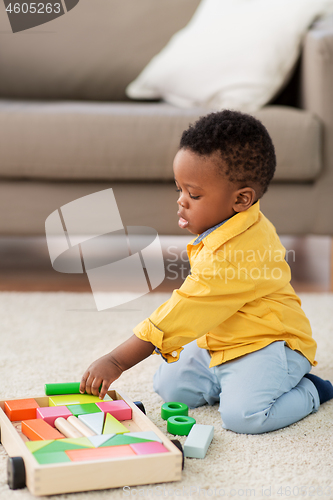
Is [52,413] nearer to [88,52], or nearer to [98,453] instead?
[98,453]

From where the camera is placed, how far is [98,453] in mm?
678

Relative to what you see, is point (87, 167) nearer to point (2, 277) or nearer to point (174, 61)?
point (2, 277)

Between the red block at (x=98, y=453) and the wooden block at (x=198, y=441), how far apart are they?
0.36 ft

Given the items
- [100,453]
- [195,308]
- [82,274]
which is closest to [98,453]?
[100,453]

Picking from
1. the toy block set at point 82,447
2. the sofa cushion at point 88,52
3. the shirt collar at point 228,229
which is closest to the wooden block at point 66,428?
the toy block set at point 82,447

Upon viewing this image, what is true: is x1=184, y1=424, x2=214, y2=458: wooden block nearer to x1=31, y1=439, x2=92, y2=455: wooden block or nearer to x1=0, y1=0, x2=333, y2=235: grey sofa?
x1=31, y1=439, x2=92, y2=455: wooden block

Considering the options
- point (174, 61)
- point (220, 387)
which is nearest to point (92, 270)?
point (174, 61)

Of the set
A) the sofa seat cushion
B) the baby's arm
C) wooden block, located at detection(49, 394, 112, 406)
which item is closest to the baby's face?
the baby's arm

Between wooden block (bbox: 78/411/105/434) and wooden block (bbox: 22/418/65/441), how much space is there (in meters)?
0.04

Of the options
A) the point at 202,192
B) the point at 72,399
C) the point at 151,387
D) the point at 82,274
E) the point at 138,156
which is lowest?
the point at 82,274

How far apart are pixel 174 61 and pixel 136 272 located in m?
0.75

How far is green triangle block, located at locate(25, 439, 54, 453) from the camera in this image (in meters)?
0.68

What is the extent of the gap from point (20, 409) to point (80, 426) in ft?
0.36

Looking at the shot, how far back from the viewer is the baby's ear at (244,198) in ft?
2.91
